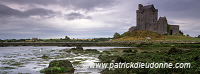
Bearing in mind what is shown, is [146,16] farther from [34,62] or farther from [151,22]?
[34,62]

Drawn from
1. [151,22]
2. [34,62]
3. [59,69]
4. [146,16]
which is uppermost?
[146,16]

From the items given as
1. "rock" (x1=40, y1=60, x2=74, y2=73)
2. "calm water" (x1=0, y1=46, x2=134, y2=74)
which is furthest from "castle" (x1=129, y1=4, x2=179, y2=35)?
"rock" (x1=40, y1=60, x2=74, y2=73)

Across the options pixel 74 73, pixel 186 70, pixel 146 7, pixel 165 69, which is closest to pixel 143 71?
pixel 165 69

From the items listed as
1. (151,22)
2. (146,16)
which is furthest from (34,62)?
(151,22)

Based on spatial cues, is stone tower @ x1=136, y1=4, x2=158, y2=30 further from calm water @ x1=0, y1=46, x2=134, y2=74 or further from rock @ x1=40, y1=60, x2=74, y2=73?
rock @ x1=40, y1=60, x2=74, y2=73

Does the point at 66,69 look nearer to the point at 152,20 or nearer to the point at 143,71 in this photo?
the point at 143,71

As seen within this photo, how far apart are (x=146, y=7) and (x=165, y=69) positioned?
81818 millimetres

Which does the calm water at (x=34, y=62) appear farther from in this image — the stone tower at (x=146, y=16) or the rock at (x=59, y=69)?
the stone tower at (x=146, y=16)

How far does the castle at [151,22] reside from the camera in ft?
269

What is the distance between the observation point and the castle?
269ft

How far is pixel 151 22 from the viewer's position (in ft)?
285

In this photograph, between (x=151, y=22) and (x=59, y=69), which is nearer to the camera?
(x=59, y=69)

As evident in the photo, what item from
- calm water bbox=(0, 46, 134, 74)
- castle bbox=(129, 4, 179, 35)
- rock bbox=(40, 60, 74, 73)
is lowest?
calm water bbox=(0, 46, 134, 74)

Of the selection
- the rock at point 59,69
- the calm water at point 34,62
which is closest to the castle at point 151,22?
the calm water at point 34,62
